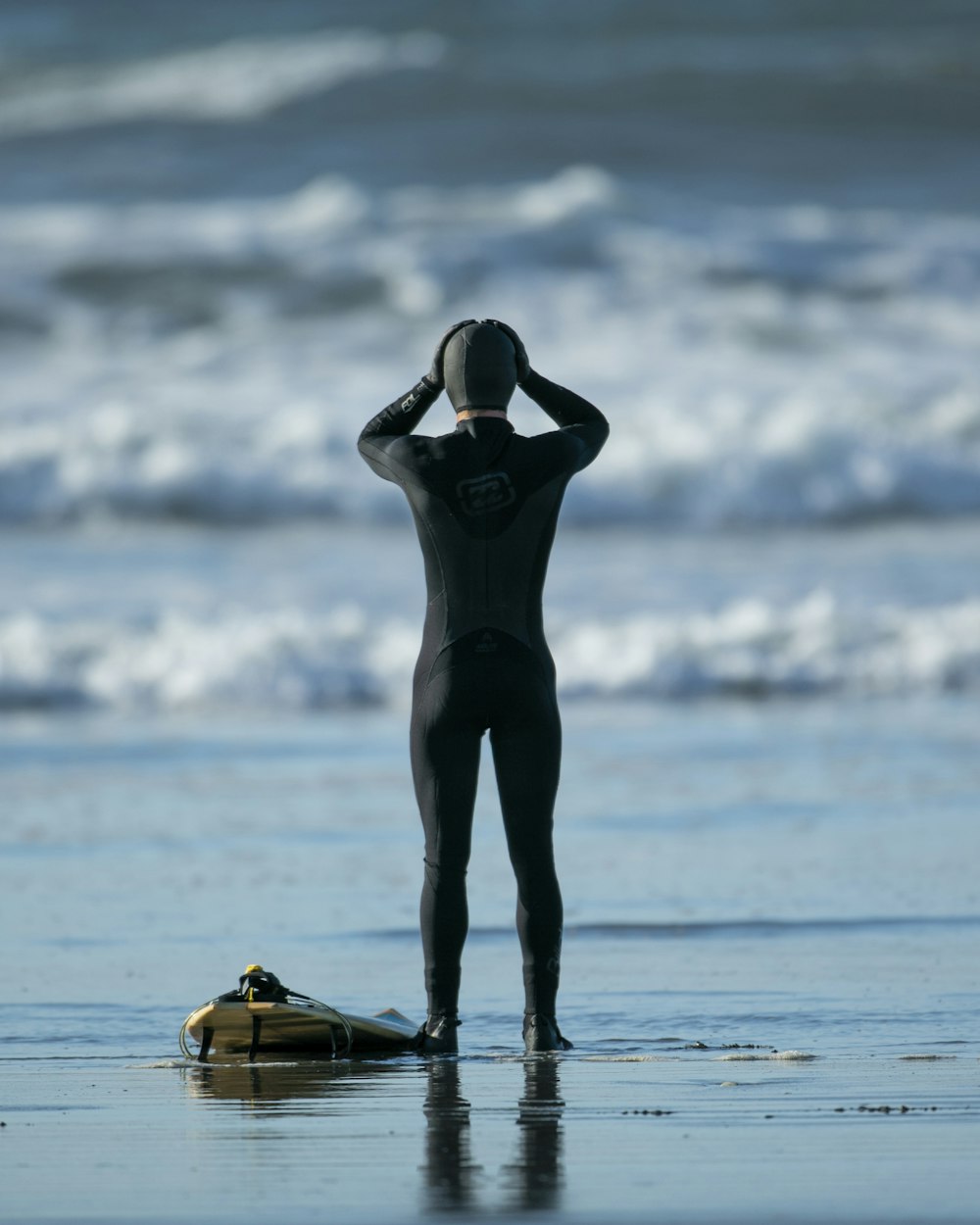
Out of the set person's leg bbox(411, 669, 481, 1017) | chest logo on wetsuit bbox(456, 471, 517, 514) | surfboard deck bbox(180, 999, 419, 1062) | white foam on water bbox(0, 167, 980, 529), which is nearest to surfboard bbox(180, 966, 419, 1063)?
surfboard deck bbox(180, 999, 419, 1062)

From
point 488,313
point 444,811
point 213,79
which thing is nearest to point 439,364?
point 444,811

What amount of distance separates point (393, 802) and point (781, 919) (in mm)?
3524

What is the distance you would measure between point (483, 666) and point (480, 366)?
2.69 ft

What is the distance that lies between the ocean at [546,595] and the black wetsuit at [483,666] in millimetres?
421

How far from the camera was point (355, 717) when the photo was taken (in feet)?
52.4

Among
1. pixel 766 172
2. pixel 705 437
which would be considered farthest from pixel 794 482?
pixel 766 172

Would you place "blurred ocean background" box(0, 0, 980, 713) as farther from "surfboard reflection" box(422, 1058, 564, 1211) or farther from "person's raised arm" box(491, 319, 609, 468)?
"surfboard reflection" box(422, 1058, 564, 1211)

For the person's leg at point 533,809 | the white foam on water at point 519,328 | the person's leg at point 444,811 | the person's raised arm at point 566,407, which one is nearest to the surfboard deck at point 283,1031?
the person's leg at point 444,811

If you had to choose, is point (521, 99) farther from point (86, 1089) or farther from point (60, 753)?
point (86, 1089)

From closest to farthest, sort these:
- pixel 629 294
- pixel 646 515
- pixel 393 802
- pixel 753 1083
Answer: pixel 753 1083
pixel 393 802
pixel 646 515
pixel 629 294

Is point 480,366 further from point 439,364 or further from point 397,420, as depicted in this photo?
point 397,420

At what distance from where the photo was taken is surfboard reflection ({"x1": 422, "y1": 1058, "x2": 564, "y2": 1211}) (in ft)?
12.2

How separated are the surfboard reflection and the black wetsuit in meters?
0.57

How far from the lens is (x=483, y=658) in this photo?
221 inches
